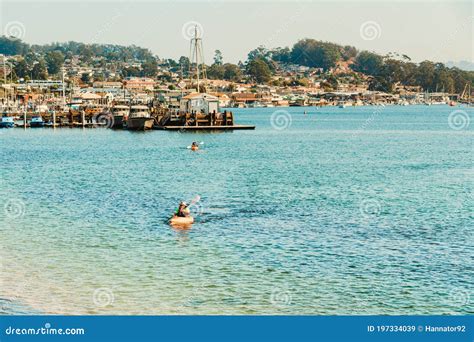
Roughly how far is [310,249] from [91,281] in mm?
9346

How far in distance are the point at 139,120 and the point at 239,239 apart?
94.0 m

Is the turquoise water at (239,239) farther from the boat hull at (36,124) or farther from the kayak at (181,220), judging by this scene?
the boat hull at (36,124)

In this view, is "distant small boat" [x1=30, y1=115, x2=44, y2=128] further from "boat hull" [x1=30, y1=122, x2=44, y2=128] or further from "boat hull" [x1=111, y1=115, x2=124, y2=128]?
"boat hull" [x1=111, y1=115, x2=124, y2=128]

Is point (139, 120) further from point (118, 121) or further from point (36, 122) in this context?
point (36, 122)

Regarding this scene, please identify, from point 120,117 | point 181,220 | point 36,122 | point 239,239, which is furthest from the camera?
point 36,122

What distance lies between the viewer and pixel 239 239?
34.2 metres

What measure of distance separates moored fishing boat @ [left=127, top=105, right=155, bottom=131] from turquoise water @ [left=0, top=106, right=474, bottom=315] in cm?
5279

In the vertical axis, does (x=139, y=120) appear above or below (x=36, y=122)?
above

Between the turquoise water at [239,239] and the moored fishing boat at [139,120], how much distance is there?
52795 millimetres

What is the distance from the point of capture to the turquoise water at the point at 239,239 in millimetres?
25625

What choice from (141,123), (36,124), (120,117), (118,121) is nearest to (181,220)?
(141,123)

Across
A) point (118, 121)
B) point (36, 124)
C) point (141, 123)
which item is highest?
point (141, 123)

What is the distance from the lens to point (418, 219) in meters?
40.4

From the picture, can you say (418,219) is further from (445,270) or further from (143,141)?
(143,141)
